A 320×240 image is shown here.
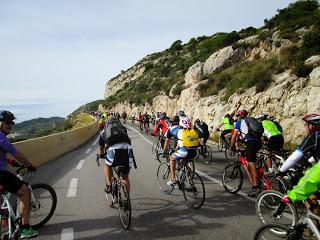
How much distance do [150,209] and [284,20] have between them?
33.8 metres

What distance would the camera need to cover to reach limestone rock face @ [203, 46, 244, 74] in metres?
35.0

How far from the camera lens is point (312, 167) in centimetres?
348

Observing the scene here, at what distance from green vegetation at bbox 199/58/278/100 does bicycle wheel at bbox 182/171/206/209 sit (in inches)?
605

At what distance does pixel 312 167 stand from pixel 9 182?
430 cm

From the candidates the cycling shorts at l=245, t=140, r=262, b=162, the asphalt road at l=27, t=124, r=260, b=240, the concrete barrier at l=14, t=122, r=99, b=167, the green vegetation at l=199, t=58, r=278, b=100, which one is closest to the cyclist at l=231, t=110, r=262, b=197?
the cycling shorts at l=245, t=140, r=262, b=162

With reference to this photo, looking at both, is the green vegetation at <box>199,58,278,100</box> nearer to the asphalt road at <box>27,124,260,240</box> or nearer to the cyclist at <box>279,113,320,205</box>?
the asphalt road at <box>27,124,260,240</box>

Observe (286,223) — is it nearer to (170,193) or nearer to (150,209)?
(150,209)

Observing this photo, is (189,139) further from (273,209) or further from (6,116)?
(6,116)

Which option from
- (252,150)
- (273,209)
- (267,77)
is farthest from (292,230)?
(267,77)

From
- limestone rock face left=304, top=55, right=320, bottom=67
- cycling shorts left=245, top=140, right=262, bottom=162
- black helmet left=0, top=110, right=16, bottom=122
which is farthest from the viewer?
limestone rock face left=304, top=55, right=320, bottom=67

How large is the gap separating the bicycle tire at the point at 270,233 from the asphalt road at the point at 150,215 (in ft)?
3.92

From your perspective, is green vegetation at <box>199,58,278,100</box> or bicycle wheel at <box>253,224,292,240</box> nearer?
bicycle wheel at <box>253,224,292,240</box>

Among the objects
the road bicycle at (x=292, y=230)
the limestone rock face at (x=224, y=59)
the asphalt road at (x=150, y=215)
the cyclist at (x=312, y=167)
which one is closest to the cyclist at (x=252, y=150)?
the asphalt road at (x=150, y=215)

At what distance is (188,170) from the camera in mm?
7512
